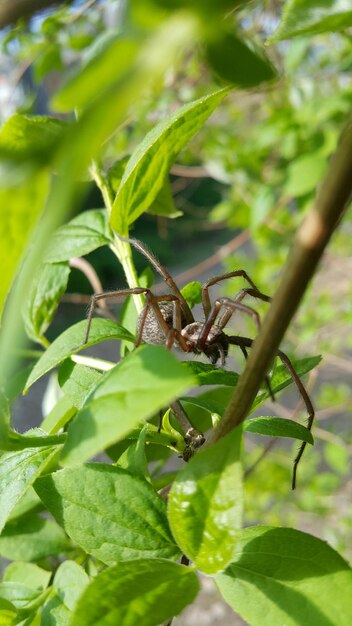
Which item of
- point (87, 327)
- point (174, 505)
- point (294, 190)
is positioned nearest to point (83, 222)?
point (87, 327)

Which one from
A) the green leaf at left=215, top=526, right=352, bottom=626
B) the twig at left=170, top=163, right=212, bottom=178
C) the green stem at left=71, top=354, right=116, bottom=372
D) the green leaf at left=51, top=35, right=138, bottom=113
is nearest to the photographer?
the green leaf at left=51, top=35, right=138, bottom=113

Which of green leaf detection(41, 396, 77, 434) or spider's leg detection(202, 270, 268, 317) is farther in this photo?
spider's leg detection(202, 270, 268, 317)

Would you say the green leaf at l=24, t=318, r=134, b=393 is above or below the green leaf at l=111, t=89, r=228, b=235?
below

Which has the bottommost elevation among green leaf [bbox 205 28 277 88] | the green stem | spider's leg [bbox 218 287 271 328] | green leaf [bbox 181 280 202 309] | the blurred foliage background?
the blurred foliage background

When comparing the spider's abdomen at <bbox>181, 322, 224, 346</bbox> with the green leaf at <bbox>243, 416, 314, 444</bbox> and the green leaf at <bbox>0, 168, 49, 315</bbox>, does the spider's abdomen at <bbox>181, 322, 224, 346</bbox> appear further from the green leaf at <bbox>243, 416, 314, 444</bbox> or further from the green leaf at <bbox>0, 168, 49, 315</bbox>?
the green leaf at <bbox>0, 168, 49, 315</bbox>

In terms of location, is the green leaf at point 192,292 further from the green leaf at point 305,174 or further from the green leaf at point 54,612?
the green leaf at point 305,174

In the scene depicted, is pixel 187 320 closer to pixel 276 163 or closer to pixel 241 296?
pixel 241 296

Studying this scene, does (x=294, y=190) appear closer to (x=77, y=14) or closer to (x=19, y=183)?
(x=77, y=14)

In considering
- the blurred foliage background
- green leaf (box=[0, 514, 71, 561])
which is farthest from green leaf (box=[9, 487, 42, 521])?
the blurred foliage background
